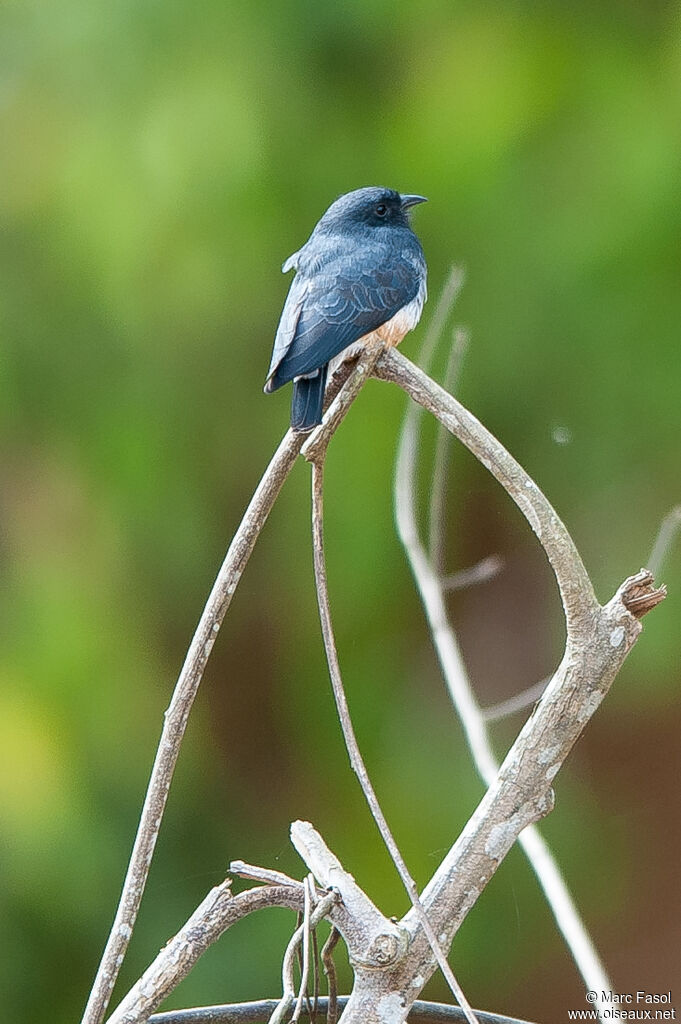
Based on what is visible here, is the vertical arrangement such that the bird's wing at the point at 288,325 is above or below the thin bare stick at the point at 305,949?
above

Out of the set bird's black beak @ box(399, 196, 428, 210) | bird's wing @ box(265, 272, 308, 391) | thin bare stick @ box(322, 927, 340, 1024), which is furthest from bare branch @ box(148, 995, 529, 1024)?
bird's black beak @ box(399, 196, 428, 210)

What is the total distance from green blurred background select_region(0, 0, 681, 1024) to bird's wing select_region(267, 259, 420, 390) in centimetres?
97

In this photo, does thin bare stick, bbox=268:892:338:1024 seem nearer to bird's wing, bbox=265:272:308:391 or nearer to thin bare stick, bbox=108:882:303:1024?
thin bare stick, bbox=108:882:303:1024

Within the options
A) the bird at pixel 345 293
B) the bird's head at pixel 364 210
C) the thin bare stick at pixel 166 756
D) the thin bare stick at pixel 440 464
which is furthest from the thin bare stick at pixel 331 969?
the bird's head at pixel 364 210

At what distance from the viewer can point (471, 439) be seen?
26.8 inches

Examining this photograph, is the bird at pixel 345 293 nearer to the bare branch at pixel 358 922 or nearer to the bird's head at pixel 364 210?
the bird's head at pixel 364 210

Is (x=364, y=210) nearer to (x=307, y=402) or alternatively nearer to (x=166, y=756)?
(x=307, y=402)

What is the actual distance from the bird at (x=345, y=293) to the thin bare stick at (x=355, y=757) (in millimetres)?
103

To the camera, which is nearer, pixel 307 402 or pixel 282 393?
pixel 307 402

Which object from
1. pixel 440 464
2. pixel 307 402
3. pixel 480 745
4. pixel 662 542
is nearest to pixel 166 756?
pixel 307 402

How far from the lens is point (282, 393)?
223 cm

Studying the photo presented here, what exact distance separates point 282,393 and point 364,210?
885mm

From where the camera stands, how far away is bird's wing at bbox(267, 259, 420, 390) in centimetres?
101

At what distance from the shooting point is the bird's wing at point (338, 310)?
1014mm
